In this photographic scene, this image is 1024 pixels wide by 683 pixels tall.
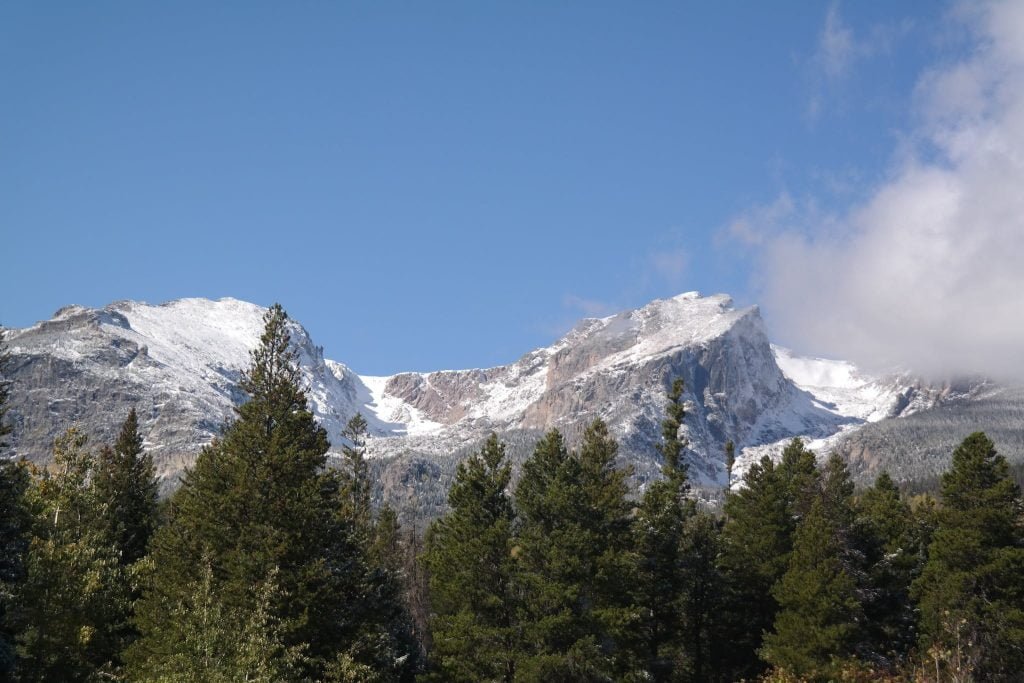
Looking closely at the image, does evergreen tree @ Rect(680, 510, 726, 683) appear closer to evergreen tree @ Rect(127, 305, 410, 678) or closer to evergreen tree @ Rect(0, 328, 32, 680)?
evergreen tree @ Rect(127, 305, 410, 678)

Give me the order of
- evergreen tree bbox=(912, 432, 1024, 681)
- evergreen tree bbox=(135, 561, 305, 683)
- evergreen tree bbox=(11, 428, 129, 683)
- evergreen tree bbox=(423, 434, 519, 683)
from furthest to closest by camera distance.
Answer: evergreen tree bbox=(912, 432, 1024, 681)
evergreen tree bbox=(423, 434, 519, 683)
evergreen tree bbox=(11, 428, 129, 683)
evergreen tree bbox=(135, 561, 305, 683)

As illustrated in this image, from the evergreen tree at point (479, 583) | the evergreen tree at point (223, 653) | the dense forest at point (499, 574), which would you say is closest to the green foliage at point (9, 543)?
the dense forest at point (499, 574)

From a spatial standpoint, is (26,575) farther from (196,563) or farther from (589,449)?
(589,449)

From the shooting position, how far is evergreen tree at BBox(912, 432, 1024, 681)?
47031mm

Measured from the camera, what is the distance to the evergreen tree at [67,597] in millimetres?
38406

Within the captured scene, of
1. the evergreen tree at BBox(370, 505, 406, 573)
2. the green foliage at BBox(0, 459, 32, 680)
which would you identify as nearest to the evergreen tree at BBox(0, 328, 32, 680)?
the green foliage at BBox(0, 459, 32, 680)

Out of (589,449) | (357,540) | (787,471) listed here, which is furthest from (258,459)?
(787,471)

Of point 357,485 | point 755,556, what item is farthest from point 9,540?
point 755,556

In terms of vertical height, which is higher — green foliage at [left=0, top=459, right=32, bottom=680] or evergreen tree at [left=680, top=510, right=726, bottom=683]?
green foliage at [left=0, top=459, right=32, bottom=680]

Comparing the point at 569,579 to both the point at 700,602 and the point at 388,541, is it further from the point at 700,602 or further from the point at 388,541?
the point at 388,541

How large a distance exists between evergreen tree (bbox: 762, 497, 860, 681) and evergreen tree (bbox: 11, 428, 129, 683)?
32390 mm

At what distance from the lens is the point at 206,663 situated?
27562 millimetres

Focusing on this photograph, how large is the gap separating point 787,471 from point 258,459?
45427 millimetres

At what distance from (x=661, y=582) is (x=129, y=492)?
34533 millimetres
